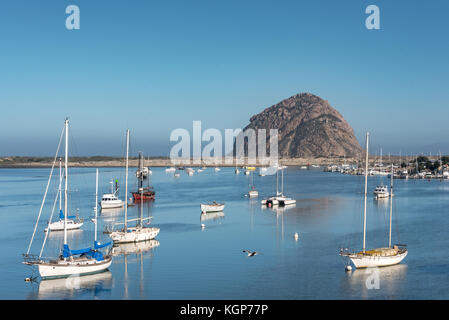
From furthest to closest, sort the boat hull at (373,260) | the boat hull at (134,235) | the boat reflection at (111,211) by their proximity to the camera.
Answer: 1. the boat reflection at (111,211)
2. the boat hull at (134,235)
3. the boat hull at (373,260)

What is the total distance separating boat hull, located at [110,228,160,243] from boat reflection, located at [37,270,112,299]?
9.05 metres

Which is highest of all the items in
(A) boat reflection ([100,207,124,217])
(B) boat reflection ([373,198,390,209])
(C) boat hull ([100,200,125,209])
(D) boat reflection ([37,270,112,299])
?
(C) boat hull ([100,200,125,209])

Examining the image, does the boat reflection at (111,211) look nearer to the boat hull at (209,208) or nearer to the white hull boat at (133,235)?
the boat hull at (209,208)

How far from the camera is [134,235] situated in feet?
125

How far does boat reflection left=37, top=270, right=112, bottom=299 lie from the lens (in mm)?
24719

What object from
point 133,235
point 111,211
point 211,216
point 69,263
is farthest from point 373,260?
point 111,211

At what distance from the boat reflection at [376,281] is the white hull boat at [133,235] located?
16.8 m

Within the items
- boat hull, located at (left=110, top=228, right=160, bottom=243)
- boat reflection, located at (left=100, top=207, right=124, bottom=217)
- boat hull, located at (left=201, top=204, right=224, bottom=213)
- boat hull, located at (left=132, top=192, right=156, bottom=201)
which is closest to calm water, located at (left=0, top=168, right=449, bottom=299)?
boat reflection, located at (left=100, top=207, right=124, bottom=217)

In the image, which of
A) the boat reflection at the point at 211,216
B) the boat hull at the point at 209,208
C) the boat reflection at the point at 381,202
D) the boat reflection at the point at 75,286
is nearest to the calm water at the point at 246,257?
the boat reflection at the point at 75,286

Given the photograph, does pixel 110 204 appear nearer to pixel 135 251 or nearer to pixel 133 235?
pixel 133 235

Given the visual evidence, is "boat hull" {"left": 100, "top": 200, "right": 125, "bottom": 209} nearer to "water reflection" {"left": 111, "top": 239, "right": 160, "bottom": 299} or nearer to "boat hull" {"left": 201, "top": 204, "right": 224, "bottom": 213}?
"boat hull" {"left": 201, "top": 204, "right": 224, "bottom": 213}

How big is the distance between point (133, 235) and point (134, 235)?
92mm

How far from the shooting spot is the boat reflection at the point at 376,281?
25216 millimetres
